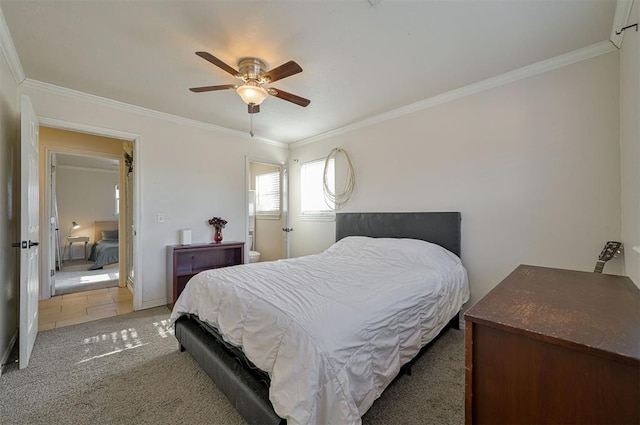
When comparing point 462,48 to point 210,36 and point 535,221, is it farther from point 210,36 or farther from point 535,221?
point 210,36

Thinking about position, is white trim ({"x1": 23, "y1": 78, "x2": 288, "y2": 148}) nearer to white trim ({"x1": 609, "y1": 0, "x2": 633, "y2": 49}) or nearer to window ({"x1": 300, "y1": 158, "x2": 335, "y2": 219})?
window ({"x1": 300, "y1": 158, "x2": 335, "y2": 219})

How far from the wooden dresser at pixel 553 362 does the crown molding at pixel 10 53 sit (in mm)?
3388

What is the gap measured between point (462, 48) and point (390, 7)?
0.82m

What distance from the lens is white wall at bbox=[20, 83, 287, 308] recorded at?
3020 millimetres

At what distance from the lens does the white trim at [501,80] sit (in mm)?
2131

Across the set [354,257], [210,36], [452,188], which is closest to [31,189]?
[210,36]

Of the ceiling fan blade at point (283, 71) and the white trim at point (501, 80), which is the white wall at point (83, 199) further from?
the white trim at point (501, 80)

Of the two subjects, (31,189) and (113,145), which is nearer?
(31,189)

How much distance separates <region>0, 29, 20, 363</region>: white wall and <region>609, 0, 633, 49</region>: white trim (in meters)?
4.37

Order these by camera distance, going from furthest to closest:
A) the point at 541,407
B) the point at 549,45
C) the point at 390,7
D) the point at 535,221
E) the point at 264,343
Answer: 1. the point at 535,221
2. the point at 549,45
3. the point at 390,7
4. the point at 264,343
5. the point at 541,407

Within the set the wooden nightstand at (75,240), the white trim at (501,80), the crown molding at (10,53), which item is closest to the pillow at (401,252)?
the white trim at (501,80)

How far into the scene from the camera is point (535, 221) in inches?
93.7


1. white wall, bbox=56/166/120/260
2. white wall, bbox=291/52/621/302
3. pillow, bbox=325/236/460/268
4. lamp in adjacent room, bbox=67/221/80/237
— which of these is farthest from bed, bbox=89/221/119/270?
white wall, bbox=291/52/621/302

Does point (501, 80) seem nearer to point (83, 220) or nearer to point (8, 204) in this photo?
point (8, 204)
